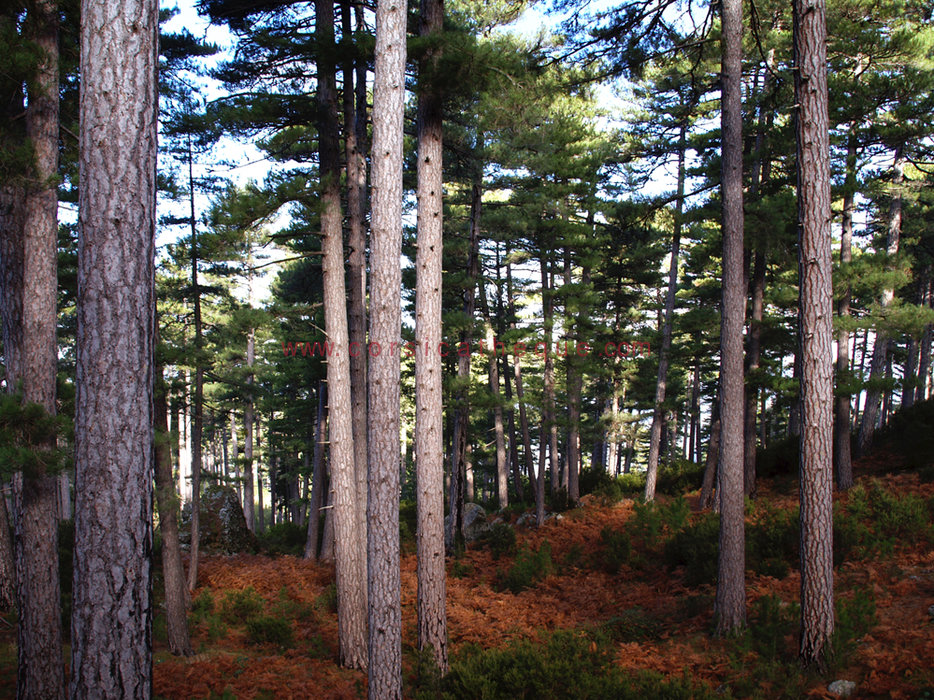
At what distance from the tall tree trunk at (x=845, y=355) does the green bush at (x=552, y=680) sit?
1018 cm

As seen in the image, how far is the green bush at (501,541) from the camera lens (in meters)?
14.6

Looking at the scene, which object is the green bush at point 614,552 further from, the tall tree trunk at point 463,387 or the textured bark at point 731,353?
the textured bark at point 731,353

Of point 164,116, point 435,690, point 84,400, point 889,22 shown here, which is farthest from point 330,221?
point 889,22

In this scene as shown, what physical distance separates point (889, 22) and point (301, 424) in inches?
859

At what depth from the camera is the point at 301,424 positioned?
2288cm

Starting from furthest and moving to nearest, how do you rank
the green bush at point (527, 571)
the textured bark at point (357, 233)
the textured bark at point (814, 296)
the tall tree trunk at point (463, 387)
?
the tall tree trunk at point (463, 387) → the green bush at point (527, 571) → the textured bark at point (357, 233) → the textured bark at point (814, 296)

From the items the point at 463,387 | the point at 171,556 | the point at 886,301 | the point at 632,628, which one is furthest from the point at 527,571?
the point at 886,301

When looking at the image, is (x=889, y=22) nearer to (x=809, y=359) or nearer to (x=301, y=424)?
(x=809, y=359)

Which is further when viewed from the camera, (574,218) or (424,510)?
(574,218)

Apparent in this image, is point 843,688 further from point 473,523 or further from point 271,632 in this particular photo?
point 473,523

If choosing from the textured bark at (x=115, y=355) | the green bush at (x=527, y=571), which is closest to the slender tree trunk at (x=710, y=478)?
the green bush at (x=527, y=571)

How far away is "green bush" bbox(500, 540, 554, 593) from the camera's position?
12148 millimetres

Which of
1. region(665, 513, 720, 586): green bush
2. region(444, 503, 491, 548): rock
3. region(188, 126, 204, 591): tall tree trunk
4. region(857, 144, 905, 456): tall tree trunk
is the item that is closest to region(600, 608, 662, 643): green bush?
region(665, 513, 720, 586): green bush

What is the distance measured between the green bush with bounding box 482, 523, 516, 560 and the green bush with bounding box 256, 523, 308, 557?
7.19m
